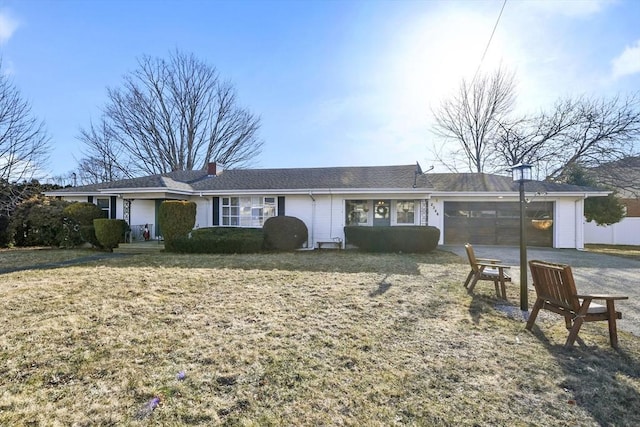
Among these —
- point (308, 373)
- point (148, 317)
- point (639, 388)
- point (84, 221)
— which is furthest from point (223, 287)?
point (84, 221)

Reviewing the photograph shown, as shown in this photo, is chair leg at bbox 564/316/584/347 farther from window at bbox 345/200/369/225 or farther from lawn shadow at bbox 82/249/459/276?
window at bbox 345/200/369/225

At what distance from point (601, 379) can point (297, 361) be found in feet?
10.1

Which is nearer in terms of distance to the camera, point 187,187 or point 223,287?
point 223,287

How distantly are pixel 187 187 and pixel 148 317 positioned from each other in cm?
1161

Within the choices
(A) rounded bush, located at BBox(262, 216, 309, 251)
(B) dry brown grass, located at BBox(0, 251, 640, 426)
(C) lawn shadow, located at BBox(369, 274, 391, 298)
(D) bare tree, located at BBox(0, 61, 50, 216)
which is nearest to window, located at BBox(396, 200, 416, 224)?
(A) rounded bush, located at BBox(262, 216, 309, 251)

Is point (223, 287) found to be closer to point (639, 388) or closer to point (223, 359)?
point (223, 359)

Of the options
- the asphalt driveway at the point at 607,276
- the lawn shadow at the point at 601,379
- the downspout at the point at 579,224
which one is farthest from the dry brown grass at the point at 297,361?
the downspout at the point at 579,224

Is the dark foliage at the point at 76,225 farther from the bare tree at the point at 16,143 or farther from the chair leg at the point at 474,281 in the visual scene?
the chair leg at the point at 474,281

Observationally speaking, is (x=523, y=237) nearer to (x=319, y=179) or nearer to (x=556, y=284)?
(x=556, y=284)

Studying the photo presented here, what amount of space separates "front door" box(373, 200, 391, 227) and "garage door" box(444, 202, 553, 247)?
3.23 meters

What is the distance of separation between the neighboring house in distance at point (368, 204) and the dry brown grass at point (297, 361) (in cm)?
826

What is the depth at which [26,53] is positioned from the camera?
13602mm

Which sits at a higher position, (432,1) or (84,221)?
(432,1)

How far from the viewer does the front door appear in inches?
579
